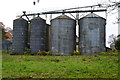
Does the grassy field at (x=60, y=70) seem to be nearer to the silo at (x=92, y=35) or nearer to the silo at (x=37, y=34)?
the silo at (x=92, y=35)

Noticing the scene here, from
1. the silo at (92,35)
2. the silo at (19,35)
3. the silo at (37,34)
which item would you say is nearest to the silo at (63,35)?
the silo at (92,35)

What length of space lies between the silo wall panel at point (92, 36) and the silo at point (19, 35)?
41.0 feet

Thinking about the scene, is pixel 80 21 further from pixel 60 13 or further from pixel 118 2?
pixel 118 2

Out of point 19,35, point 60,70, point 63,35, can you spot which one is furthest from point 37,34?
point 60,70

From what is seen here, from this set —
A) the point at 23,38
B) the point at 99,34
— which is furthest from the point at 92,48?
the point at 23,38

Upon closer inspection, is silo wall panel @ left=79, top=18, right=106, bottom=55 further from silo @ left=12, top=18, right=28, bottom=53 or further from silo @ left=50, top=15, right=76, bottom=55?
silo @ left=12, top=18, right=28, bottom=53

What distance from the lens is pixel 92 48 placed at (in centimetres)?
3497

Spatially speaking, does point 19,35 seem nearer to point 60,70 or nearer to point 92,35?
point 92,35

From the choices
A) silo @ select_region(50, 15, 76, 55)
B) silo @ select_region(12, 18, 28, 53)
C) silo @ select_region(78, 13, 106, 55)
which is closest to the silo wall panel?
silo @ select_region(78, 13, 106, 55)

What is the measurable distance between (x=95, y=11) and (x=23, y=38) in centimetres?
1553

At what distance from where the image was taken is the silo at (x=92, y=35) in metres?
35.1

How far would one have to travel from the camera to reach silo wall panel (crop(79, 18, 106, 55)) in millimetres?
35094

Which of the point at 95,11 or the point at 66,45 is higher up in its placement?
the point at 95,11

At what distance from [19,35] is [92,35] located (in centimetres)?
1536
